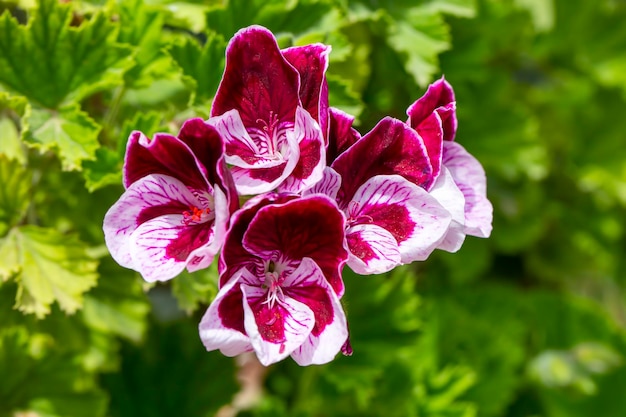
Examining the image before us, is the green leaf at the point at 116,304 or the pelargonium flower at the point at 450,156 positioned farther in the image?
the green leaf at the point at 116,304

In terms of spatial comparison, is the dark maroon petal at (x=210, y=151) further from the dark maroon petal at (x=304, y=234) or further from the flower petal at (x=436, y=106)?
the flower petal at (x=436, y=106)

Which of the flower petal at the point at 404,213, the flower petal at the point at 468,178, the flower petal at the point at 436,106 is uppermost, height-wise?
the flower petal at the point at 436,106

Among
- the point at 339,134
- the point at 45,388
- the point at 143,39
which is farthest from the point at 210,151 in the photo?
the point at 45,388

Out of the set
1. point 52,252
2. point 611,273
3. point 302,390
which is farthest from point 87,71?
point 611,273

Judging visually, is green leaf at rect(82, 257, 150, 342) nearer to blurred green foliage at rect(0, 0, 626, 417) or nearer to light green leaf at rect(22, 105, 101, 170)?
blurred green foliage at rect(0, 0, 626, 417)

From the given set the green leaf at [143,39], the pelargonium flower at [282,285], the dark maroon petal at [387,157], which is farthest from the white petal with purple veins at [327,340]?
the green leaf at [143,39]

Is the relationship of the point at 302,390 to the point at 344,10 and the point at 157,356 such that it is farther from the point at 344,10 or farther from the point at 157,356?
the point at 344,10

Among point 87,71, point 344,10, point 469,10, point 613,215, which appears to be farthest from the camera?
point 613,215

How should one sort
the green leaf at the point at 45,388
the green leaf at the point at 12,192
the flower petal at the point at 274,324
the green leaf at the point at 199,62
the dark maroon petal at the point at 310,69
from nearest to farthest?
1. the flower petal at the point at 274,324
2. the dark maroon petal at the point at 310,69
3. the green leaf at the point at 199,62
4. the green leaf at the point at 12,192
5. the green leaf at the point at 45,388
